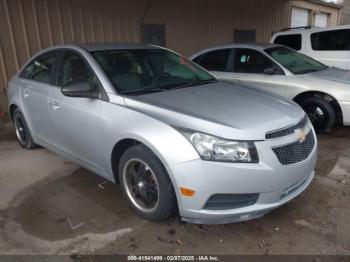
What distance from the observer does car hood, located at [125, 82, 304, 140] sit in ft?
8.04

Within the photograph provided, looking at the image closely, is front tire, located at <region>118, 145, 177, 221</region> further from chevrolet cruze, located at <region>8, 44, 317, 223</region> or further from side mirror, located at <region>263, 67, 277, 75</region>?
side mirror, located at <region>263, 67, 277, 75</region>


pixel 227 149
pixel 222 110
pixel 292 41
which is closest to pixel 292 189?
pixel 227 149

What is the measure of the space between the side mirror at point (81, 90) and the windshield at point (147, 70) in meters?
0.21

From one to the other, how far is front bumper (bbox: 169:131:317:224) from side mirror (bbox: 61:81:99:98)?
3.88 ft

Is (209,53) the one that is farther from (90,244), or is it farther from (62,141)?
(90,244)

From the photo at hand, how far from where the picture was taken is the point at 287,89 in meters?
5.25

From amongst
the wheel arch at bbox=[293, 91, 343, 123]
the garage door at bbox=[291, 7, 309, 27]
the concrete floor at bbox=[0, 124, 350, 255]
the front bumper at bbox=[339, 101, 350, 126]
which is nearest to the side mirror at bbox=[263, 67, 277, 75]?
the wheel arch at bbox=[293, 91, 343, 123]

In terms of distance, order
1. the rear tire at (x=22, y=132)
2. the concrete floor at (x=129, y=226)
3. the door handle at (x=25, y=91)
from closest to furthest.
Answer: the concrete floor at (x=129, y=226) → the door handle at (x=25, y=91) → the rear tire at (x=22, y=132)

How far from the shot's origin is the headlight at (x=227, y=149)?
7.77 ft

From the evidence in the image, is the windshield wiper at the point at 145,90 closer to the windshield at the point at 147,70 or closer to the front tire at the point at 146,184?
the windshield at the point at 147,70

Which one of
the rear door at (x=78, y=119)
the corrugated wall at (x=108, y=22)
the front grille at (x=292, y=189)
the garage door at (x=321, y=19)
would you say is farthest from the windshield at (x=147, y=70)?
the garage door at (x=321, y=19)

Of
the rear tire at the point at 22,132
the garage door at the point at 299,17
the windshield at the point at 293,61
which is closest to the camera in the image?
the rear tire at the point at 22,132

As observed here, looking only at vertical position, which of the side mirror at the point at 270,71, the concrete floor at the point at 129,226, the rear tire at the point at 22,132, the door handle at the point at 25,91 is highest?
the door handle at the point at 25,91

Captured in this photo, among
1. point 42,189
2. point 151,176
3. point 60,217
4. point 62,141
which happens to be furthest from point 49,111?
point 151,176
